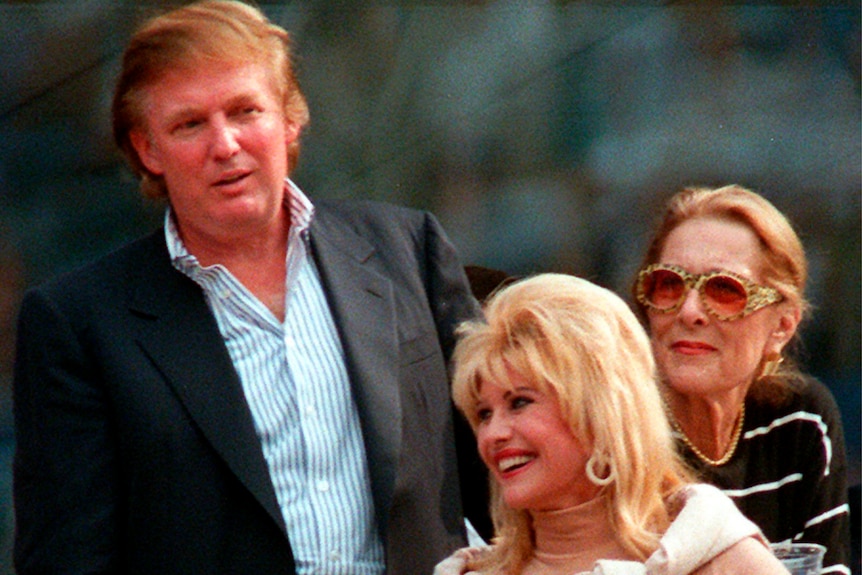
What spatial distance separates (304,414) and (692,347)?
760mm

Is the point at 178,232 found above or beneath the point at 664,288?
above

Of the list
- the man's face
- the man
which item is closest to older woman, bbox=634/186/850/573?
the man

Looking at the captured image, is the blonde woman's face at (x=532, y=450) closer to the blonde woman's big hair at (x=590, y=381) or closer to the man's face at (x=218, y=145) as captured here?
the blonde woman's big hair at (x=590, y=381)

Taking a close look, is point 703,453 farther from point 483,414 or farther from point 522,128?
point 522,128

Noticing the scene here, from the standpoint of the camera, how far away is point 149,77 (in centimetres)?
257

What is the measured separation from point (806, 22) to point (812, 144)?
0.30 meters

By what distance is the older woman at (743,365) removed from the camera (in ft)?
9.34

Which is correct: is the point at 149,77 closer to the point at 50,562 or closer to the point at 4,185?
the point at 50,562

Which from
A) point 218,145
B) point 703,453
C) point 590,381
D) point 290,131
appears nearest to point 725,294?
point 703,453

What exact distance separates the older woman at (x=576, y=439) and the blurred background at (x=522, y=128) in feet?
4.54

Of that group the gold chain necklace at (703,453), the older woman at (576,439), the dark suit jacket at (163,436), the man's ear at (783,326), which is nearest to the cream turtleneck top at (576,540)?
the older woman at (576,439)

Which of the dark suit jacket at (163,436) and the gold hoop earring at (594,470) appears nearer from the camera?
the gold hoop earring at (594,470)

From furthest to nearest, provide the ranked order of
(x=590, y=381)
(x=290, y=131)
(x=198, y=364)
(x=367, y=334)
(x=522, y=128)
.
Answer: (x=522, y=128) < (x=290, y=131) < (x=367, y=334) < (x=198, y=364) < (x=590, y=381)

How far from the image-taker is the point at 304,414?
2.50 meters
